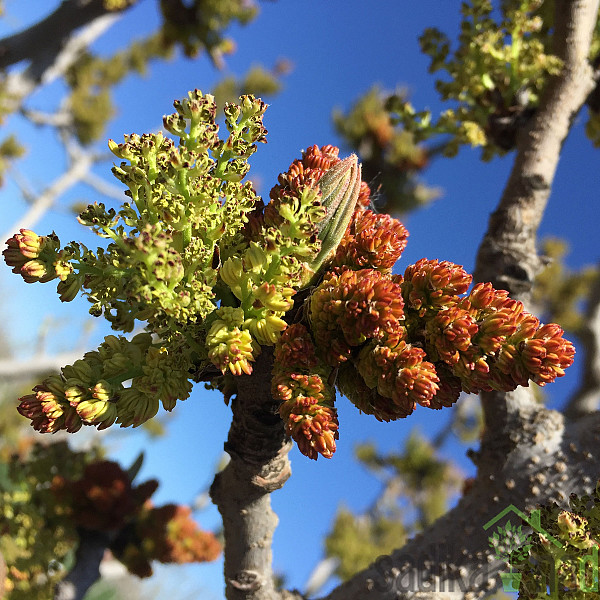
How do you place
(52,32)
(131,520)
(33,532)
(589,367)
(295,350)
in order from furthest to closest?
(52,32) → (589,367) → (131,520) → (33,532) → (295,350)

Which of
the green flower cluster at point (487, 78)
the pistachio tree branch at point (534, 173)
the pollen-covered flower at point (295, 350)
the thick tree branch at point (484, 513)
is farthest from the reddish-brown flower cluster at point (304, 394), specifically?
the green flower cluster at point (487, 78)

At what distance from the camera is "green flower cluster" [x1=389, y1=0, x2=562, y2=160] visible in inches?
110

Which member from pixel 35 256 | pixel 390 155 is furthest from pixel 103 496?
pixel 390 155

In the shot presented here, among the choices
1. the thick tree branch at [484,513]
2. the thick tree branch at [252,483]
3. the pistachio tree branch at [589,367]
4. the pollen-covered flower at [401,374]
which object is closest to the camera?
the pollen-covered flower at [401,374]

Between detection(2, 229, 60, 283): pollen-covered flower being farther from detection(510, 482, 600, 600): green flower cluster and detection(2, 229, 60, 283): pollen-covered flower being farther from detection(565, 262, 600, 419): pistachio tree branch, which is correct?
detection(565, 262, 600, 419): pistachio tree branch

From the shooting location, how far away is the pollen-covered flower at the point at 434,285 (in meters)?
1.19

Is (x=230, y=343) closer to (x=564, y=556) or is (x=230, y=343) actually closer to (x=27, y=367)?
(x=564, y=556)

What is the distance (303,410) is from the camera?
1.14 meters

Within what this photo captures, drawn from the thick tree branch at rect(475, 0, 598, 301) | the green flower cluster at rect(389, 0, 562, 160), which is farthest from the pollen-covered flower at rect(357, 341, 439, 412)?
the green flower cluster at rect(389, 0, 562, 160)

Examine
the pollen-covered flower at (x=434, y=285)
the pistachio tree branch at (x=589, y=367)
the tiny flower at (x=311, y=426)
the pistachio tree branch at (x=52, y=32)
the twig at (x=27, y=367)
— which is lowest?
the tiny flower at (x=311, y=426)

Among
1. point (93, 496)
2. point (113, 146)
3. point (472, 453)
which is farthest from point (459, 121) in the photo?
point (93, 496)

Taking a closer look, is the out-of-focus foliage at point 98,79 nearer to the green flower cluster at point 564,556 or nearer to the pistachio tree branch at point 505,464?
the pistachio tree branch at point 505,464

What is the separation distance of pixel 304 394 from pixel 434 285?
39 centimetres

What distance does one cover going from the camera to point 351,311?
1.14 meters
